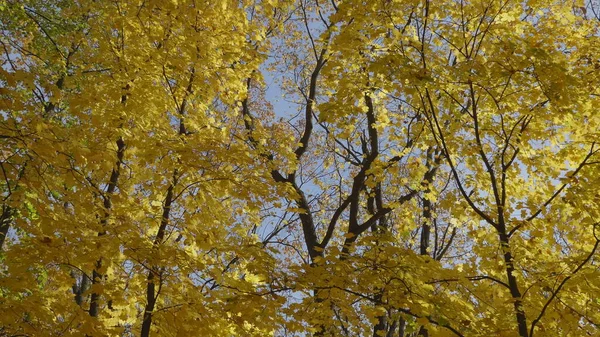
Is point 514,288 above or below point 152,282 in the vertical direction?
below

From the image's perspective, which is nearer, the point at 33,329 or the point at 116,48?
the point at 33,329

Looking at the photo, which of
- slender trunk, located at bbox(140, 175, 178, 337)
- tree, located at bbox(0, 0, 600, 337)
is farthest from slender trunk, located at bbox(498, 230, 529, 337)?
slender trunk, located at bbox(140, 175, 178, 337)

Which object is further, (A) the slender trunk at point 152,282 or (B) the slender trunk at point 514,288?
(A) the slender trunk at point 152,282

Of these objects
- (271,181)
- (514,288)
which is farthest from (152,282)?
(514,288)

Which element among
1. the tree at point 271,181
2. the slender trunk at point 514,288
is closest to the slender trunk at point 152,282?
the tree at point 271,181

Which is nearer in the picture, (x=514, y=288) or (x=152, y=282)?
(x=514, y=288)

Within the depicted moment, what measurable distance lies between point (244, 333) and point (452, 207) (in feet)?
9.73

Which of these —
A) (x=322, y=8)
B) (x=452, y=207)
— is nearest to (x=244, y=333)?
(x=452, y=207)

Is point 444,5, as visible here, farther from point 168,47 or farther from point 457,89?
point 168,47

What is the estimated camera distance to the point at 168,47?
5.23 m

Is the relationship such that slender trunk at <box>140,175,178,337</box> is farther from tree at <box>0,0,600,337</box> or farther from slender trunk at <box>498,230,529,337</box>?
slender trunk at <box>498,230,529,337</box>

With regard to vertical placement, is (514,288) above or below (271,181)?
below

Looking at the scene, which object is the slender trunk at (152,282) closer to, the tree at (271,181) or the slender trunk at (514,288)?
the tree at (271,181)

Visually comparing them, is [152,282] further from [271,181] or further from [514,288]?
[514,288]
